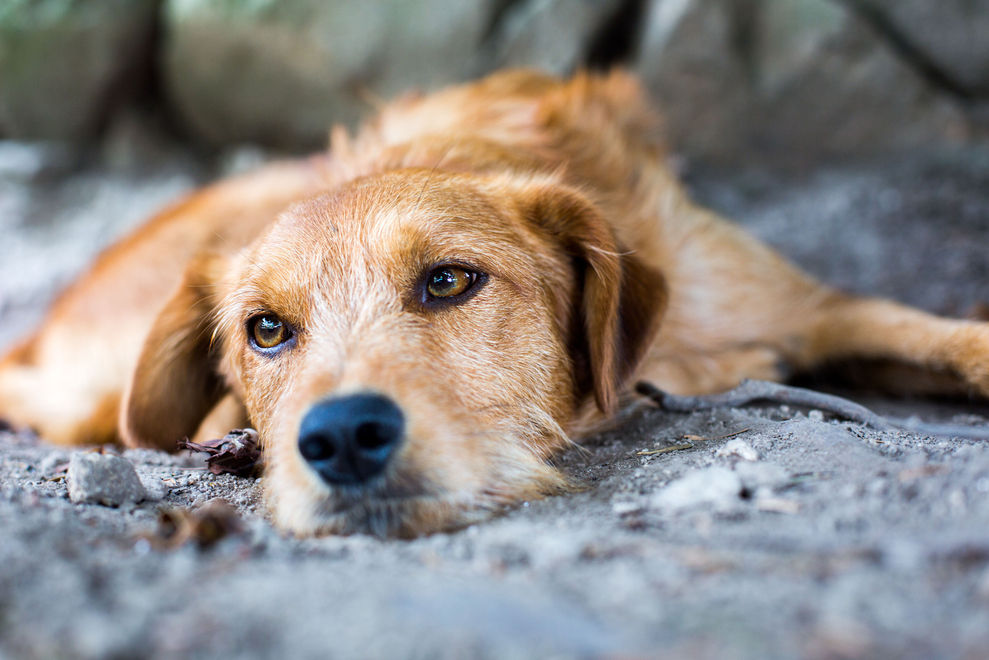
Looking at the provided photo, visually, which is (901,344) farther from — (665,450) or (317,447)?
(317,447)

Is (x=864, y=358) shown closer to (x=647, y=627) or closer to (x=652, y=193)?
(x=652, y=193)

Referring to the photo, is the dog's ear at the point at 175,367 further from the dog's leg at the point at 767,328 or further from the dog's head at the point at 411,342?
the dog's leg at the point at 767,328

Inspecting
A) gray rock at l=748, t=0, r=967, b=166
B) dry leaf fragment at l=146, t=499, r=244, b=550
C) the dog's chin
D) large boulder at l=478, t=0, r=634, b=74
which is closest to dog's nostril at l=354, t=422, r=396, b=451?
the dog's chin

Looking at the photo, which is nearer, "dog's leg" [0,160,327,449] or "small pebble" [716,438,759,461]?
"small pebble" [716,438,759,461]

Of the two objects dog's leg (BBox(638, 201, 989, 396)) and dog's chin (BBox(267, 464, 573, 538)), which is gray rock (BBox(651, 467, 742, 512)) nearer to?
dog's chin (BBox(267, 464, 573, 538))

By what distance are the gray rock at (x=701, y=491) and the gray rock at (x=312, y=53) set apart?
200 inches

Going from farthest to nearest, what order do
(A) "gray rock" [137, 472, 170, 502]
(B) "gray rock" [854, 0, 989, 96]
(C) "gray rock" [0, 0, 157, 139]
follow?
(C) "gray rock" [0, 0, 157, 139]
(B) "gray rock" [854, 0, 989, 96]
(A) "gray rock" [137, 472, 170, 502]

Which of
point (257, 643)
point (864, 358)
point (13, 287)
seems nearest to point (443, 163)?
point (864, 358)

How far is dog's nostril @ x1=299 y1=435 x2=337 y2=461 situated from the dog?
1cm

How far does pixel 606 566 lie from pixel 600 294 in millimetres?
1432

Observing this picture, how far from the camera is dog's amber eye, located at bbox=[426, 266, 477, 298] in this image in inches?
107

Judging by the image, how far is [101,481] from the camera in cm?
238

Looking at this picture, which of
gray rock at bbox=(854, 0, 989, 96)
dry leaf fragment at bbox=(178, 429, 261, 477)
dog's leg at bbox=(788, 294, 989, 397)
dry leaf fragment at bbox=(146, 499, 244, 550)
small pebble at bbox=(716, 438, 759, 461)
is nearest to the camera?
dry leaf fragment at bbox=(146, 499, 244, 550)

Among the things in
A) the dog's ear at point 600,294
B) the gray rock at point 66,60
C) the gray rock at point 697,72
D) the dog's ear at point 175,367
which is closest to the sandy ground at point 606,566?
the dog's ear at point 600,294
